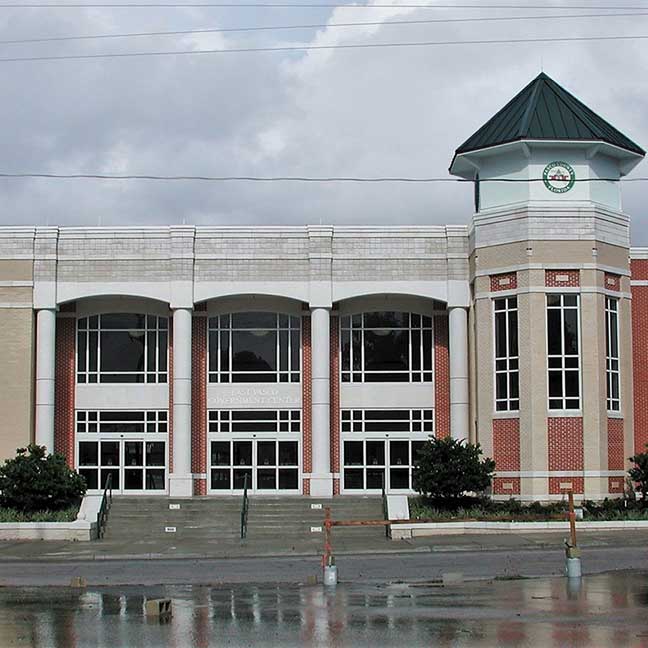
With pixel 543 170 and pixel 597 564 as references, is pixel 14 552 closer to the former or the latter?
pixel 597 564

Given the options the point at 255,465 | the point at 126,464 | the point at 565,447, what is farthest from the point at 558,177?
the point at 126,464

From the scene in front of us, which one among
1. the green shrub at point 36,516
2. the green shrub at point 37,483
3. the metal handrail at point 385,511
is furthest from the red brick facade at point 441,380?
the green shrub at point 36,516

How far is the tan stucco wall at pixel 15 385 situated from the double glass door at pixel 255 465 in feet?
21.9

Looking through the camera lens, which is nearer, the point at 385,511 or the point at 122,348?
the point at 385,511

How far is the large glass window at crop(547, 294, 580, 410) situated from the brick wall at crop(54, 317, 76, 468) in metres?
17.2

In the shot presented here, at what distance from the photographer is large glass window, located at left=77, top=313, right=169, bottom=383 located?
4441 centimetres

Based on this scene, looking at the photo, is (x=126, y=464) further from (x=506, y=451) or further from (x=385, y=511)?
(x=506, y=451)

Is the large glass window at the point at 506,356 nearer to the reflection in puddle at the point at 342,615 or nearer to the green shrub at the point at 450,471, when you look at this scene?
the green shrub at the point at 450,471

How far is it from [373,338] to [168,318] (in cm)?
752

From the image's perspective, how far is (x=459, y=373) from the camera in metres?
42.3

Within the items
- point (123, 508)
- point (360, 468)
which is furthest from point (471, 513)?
point (123, 508)

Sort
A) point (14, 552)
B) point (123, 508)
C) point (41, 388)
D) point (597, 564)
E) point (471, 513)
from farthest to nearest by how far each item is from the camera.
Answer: point (41, 388) → point (123, 508) → point (471, 513) → point (14, 552) → point (597, 564)

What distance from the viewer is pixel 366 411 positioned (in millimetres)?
44094

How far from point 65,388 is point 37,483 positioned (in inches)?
296
